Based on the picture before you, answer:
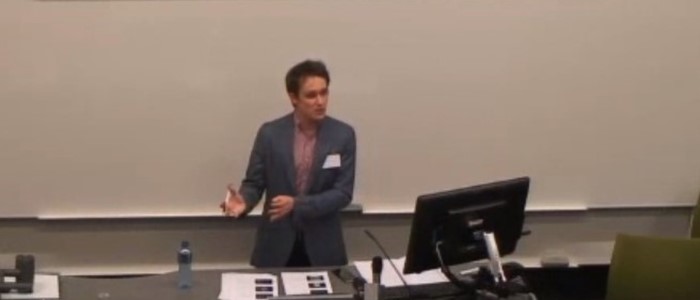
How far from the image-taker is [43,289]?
3.98m

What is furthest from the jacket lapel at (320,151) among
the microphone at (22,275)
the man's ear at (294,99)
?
the microphone at (22,275)

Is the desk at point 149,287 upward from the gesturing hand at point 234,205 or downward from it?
downward

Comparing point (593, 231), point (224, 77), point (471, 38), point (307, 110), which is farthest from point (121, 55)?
point (593, 231)

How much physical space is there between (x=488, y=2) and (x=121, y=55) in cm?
174

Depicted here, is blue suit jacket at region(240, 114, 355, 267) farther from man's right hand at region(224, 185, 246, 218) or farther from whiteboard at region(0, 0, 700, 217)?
whiteboard at region(0, 0, 700, 217)

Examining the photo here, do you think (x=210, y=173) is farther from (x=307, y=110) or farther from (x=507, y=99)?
(x=507, y=99)

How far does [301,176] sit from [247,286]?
937 mm

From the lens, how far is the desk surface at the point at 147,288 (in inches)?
157

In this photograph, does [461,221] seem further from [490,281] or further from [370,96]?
[370,96]

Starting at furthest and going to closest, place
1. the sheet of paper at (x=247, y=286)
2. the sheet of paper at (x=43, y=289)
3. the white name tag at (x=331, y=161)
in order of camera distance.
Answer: the white name tag at (x=331, y=161), the sheet of paper at (x=247, y=286), the sheet of paper at (x=43, y=289)

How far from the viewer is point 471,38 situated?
5.39 meters

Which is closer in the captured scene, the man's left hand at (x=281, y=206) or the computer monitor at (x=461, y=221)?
the computer monitor at (x=461, y=221)

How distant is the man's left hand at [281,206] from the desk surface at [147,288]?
0.49 metres

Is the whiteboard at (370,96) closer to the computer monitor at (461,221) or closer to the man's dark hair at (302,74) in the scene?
the man's dark hair at (302,74)
